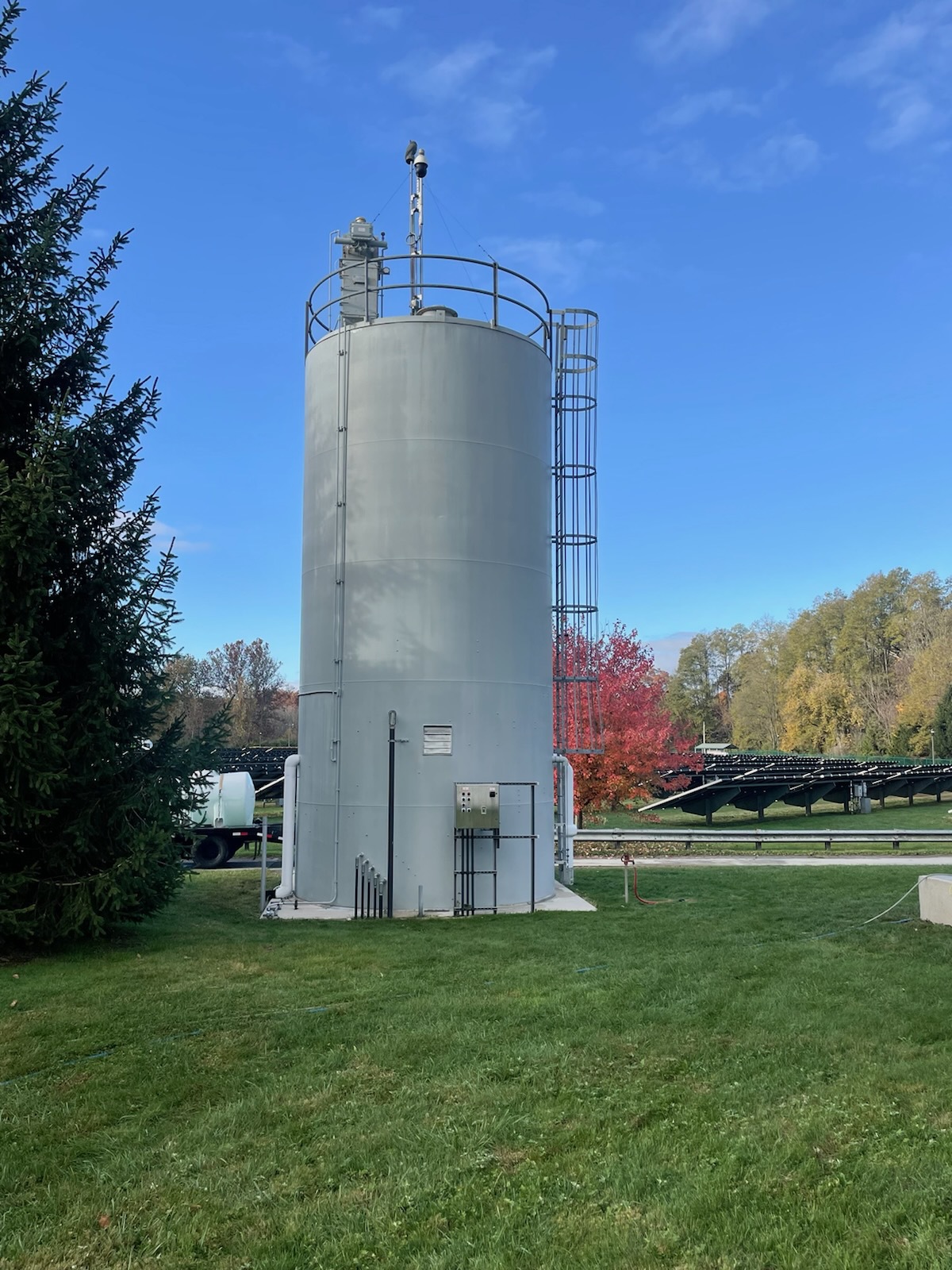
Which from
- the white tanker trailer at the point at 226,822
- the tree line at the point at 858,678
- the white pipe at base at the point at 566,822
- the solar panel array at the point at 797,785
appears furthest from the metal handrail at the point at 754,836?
the tree line at the point at 858,678

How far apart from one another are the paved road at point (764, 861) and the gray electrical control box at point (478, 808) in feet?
20.3

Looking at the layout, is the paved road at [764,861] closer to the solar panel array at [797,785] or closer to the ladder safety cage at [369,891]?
the solar panel array at [797,785]

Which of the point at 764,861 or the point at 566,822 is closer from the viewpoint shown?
the point at 566,822

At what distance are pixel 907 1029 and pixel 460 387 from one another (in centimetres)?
884

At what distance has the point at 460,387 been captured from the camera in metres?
12.4

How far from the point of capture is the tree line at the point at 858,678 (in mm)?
56656

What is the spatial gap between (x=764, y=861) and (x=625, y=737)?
5.73 meters

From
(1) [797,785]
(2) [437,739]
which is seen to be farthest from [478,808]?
(1) [797,785]

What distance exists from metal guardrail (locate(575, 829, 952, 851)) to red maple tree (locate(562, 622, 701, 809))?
174 cm

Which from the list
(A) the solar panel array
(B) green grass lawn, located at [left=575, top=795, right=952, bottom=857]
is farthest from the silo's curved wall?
(A) the solar panel array

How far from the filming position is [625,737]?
23.7 metres

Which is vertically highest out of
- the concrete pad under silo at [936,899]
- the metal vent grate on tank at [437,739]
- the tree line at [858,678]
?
the tree line at [858,678]

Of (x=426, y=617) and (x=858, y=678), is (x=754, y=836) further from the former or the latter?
(x=858, y=678)

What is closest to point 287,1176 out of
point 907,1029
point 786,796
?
point 907,1029
